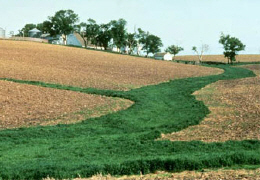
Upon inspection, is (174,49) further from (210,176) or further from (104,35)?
(210,176)

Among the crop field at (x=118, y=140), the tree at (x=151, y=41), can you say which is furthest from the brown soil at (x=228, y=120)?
the tree at (x=151, y=41)

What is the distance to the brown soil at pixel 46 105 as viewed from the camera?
1903 centimetres

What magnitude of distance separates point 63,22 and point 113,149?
116256 millimetres

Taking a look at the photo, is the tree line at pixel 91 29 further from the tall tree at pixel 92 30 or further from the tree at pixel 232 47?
the tree at pixel 232 47

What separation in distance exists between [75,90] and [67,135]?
13666mm

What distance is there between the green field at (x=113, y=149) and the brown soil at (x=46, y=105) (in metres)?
1.41

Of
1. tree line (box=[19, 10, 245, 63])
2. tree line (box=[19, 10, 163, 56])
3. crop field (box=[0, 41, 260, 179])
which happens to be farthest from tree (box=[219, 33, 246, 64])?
crop field (box=[0, 41, 260, 179])

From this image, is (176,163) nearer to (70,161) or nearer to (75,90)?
(70,161)

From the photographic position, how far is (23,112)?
20.3 m

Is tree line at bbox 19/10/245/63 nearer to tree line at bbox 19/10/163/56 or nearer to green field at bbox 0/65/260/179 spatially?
tree line at bbox 19/10/163/56

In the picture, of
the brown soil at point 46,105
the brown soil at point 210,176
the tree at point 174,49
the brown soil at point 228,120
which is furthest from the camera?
the tree at point 174,49

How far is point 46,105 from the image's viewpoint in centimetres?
2234

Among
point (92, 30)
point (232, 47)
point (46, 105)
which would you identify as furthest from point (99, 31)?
point (46, 105)

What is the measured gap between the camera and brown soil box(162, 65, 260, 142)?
14859 millimetres
